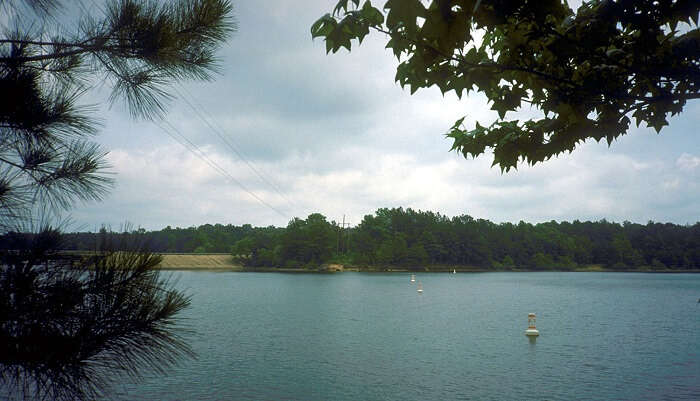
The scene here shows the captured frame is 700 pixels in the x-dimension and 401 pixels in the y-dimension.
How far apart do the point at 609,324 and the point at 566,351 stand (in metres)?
8.93

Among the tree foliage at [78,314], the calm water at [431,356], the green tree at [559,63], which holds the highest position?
the green tree at [559,63]

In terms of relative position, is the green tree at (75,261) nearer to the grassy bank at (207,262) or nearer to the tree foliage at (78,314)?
the tree foliage at (78,314)

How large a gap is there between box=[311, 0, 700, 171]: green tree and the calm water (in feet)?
18.6

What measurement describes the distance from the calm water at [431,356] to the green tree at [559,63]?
5684 mm

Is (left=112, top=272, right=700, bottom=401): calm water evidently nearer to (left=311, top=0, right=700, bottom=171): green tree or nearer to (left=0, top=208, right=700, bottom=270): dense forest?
(left=311, top=0, right=700, bottom=171): green tree

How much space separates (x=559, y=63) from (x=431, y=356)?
557 inches

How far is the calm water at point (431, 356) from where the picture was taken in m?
11.8

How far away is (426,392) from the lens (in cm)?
1162

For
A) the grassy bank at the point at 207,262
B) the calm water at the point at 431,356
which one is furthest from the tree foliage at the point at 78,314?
the grassy bank at the point at 207,262

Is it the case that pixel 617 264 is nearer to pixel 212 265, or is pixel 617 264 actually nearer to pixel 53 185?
pixel 212 265

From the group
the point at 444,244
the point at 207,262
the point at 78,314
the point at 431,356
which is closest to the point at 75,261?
the point at 78,314

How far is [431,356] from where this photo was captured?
51.6 ft

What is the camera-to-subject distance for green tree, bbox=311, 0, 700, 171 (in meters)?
2.54

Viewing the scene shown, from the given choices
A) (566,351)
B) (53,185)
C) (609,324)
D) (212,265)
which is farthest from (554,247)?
(53,185)
